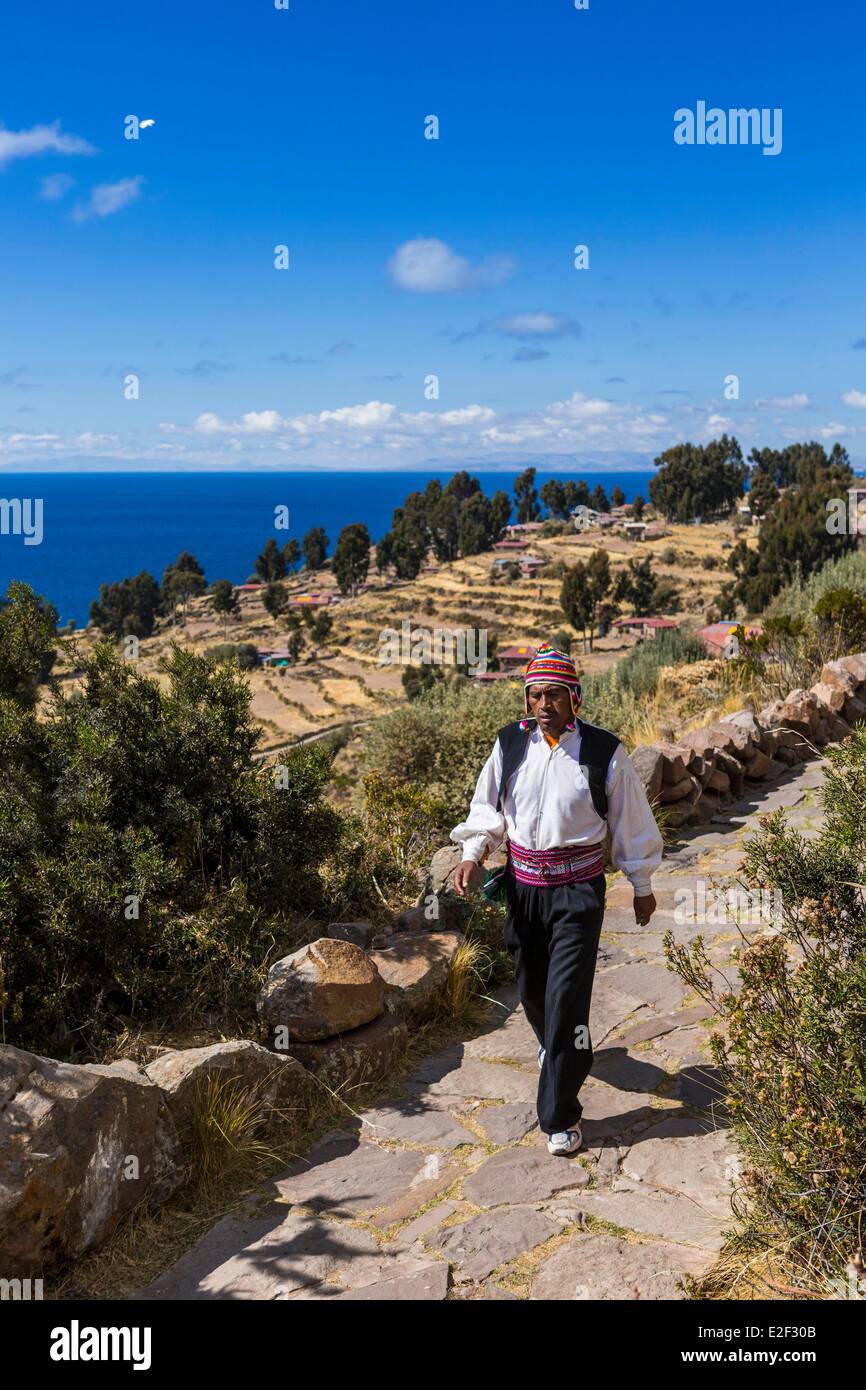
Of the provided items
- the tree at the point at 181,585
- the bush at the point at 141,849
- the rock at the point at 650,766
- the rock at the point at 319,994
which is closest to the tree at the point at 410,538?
the tree at the point at 181,585

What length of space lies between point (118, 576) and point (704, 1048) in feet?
516

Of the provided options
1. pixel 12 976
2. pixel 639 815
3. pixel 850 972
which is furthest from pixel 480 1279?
pixel 12 976

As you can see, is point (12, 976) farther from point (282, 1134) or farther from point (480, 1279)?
point (480, 1279)

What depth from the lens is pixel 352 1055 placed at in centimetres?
428

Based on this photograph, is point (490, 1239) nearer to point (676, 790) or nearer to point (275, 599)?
point (676, 790)

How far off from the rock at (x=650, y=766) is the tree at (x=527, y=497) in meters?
115

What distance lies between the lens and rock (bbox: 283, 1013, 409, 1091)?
13.9ft

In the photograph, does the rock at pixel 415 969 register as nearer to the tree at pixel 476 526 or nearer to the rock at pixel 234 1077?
the rock at pixel 234 1077

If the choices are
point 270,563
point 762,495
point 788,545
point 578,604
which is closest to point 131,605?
point 270,563

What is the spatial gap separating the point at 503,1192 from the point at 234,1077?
1.07 meters

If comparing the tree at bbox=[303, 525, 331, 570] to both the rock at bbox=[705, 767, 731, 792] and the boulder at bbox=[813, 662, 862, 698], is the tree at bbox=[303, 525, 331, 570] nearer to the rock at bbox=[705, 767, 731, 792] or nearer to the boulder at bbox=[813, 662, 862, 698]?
the boulder at bbox=[813, 662, 862, 698]

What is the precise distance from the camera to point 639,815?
12.5 ft

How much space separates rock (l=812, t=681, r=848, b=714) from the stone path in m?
5.52
